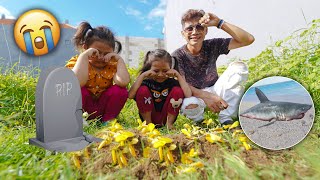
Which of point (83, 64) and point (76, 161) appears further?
point (83, 64)

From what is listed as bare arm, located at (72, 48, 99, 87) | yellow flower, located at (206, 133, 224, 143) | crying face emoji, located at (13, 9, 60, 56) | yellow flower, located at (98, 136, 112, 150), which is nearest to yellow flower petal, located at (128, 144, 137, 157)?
yellow flower, located at (98, 136, 112, 150)

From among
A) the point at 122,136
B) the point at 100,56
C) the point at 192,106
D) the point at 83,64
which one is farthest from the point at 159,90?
the point at 122,136

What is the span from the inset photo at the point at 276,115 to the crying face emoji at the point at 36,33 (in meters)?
4.06

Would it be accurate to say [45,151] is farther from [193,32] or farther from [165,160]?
[193,32]

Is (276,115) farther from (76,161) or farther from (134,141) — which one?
(76,161)

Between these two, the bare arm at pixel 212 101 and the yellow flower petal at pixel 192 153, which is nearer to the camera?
the yellow flower petal at pixel 192 153

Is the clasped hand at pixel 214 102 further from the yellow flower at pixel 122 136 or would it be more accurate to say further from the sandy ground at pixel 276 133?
the yellow flower at pixel 122 136

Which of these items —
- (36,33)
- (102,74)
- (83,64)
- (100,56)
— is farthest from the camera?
(36,33)

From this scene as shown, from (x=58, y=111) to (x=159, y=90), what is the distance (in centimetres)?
137

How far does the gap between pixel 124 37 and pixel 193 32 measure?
7828mm

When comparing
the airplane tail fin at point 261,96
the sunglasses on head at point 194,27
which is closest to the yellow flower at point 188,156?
the airplane tail fin at point 261,96

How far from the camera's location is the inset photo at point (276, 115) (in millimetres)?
1759

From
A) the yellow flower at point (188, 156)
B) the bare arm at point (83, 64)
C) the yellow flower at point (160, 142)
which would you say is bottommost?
the yellow flower at point (188, 156)

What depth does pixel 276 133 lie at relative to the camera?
5.78 feet
